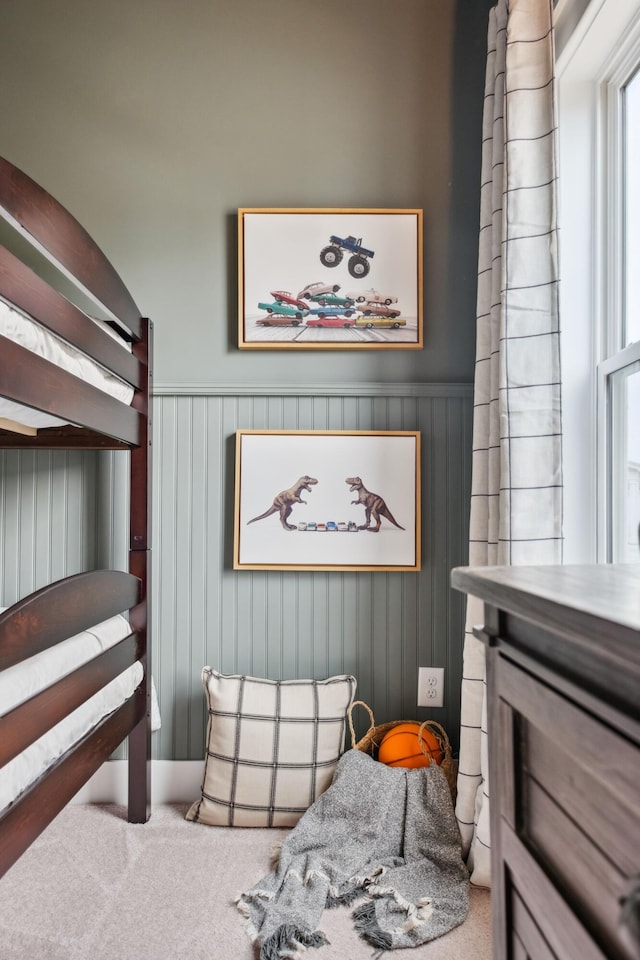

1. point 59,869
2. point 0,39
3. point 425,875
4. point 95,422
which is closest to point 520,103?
point 95,422

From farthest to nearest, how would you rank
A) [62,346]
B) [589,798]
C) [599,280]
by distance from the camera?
[599,280], [62,346], [589,798]

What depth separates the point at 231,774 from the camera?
1709 millimetres

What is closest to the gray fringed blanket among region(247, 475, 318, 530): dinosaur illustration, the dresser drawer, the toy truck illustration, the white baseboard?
the white baseboard

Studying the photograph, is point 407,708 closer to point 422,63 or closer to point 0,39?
point 422,63

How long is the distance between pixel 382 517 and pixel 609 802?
1.41 m

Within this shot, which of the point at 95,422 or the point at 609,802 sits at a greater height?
the point at 95,422

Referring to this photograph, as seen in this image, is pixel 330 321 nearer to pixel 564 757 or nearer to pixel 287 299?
pixel 287 299

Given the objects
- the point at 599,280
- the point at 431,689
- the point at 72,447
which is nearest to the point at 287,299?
the point at 72,447

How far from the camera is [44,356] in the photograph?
1.09m

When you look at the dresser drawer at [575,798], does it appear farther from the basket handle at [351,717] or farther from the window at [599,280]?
the basket handle at [351,717]

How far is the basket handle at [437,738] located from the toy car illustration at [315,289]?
1261 millimetres

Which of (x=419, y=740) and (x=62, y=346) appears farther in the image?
(x=419, y=740)

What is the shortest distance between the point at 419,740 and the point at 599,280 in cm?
125

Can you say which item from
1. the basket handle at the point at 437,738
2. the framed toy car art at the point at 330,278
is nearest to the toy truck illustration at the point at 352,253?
the framed toy car art at the point at 330,278
